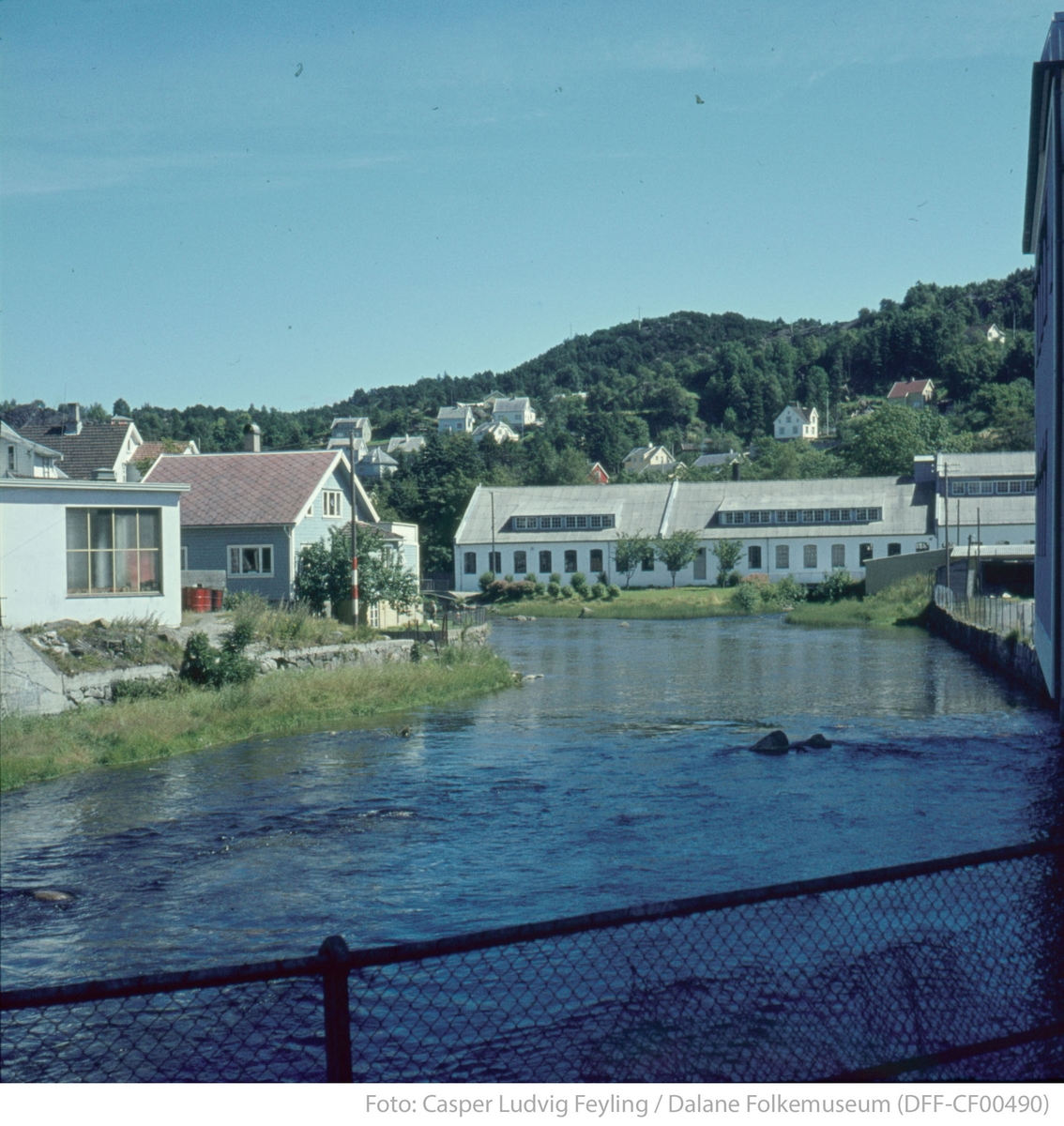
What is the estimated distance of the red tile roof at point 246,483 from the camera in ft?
133

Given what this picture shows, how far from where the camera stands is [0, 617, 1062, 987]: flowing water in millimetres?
10859

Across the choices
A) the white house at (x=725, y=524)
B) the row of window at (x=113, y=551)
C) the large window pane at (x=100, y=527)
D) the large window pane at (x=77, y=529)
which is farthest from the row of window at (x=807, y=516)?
the large window pane at (x=77, y=529)

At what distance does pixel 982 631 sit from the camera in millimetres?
34531

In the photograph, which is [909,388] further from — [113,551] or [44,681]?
[44,681]

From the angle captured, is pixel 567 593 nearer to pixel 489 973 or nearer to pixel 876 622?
pixel 876 622

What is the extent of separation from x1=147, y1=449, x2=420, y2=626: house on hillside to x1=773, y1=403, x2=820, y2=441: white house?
465ft

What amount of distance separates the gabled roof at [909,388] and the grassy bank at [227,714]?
155 m

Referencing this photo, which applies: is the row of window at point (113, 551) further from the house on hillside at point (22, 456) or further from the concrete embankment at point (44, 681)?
the house on hillside at point (22, 456)

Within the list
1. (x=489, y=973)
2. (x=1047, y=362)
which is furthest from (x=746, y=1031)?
(x=1047, y=362)

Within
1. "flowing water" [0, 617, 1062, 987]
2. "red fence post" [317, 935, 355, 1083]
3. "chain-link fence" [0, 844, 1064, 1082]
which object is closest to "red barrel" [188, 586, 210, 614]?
"flowing water" [0, 617, 1062, 987]

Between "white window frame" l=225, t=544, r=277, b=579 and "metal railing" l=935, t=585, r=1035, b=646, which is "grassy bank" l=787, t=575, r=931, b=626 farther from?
"white window frame" l=225, t=544, r=277, b=579

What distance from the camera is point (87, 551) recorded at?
2609 centimetres
